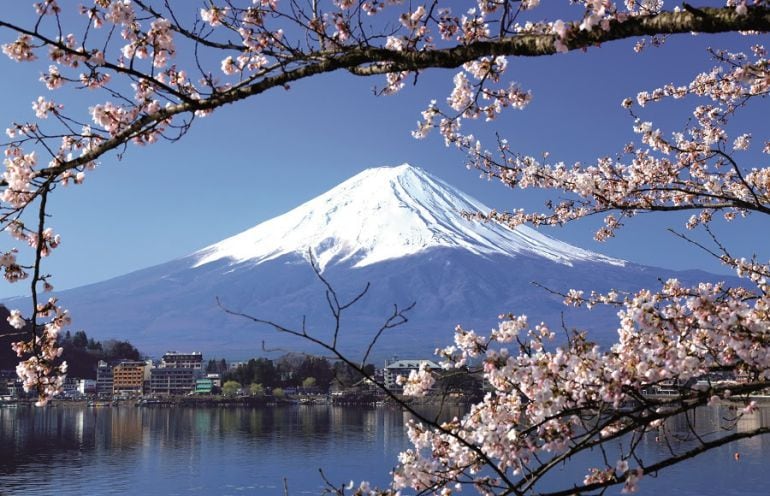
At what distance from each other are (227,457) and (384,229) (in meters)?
145

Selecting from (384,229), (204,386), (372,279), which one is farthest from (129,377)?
(384,229)

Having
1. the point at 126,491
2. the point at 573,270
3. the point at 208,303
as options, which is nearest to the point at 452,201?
the point at 573,270

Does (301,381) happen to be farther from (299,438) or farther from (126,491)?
(126,491)

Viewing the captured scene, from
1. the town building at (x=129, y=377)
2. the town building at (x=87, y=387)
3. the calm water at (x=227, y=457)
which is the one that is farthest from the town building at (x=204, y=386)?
the calm water at (x=227, y=457)

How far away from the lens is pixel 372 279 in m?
163

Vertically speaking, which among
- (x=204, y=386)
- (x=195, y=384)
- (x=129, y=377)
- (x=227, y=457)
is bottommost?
(x=227, y=457)

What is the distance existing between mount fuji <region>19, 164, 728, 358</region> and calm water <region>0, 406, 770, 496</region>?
296 feet

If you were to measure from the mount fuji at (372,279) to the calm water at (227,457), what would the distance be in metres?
90.4

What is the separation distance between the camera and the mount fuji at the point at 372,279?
151m

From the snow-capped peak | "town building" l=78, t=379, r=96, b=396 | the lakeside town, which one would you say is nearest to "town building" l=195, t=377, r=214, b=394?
the lakeside town

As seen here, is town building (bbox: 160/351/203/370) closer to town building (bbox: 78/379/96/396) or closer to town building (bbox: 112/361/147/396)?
town building (bbox: 112/361/147/396)

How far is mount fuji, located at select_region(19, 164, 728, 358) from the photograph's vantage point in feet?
497

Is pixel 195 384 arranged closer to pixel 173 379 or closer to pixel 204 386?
pixel 173 379

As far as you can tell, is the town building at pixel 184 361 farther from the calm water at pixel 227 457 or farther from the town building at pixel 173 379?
the calm water at pixel 227 457
